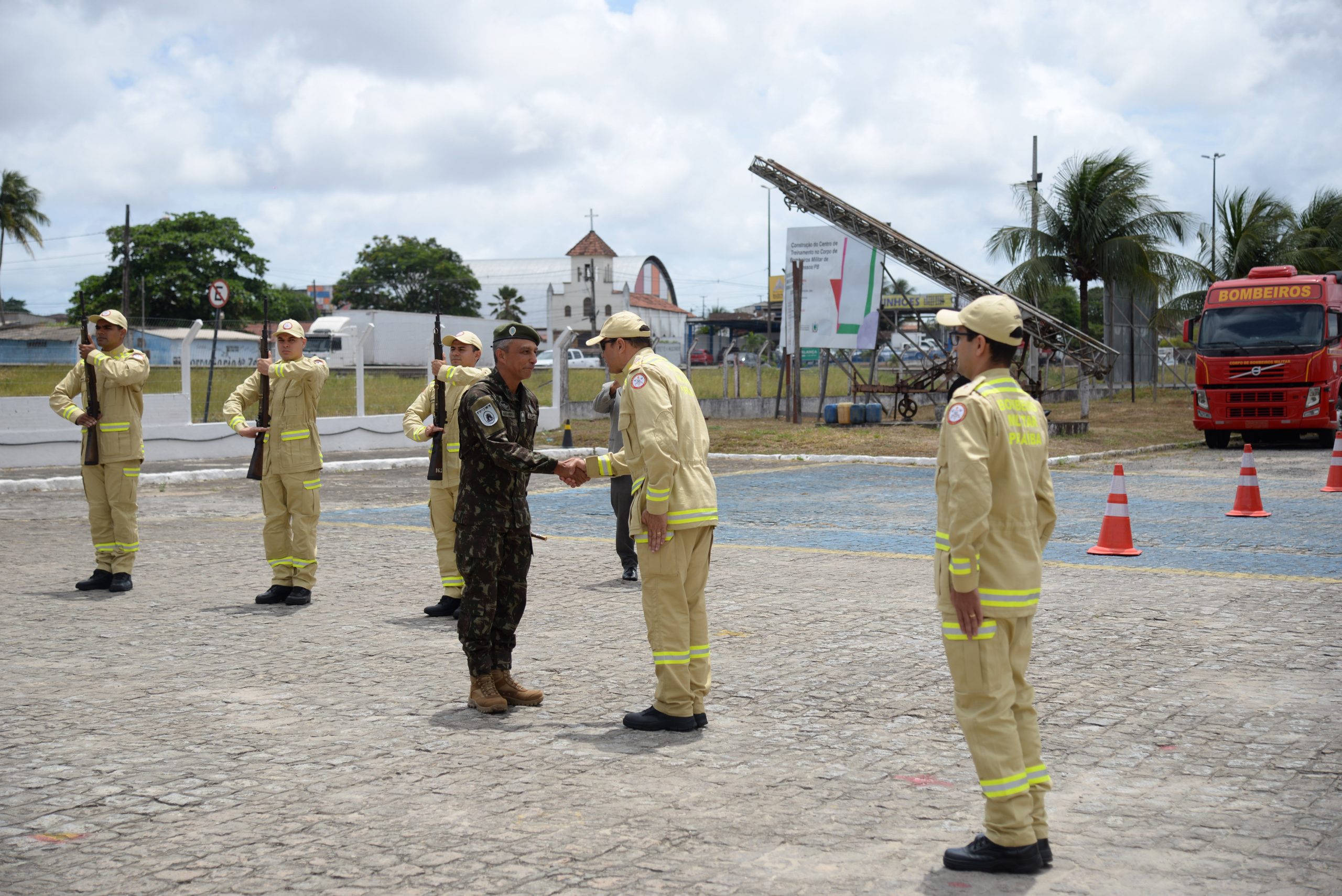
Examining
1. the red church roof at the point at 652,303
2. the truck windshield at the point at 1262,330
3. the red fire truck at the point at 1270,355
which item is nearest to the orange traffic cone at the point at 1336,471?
the red fire truck at the point at 1270,355

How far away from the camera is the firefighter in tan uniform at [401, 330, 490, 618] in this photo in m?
8.34

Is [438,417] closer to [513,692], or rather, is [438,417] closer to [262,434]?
[262,434]

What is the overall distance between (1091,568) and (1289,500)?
6254 mm

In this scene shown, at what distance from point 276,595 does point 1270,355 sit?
20415mm

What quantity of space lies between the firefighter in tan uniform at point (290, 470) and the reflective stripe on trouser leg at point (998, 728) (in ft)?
19.2

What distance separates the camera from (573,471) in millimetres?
5965

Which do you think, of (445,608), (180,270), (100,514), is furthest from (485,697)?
(180,270)

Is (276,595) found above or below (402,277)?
below

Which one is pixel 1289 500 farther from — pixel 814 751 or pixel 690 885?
pixel 690 885

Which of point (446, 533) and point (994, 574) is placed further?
point (446, 533)

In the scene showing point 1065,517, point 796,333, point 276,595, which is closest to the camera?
point 276,595

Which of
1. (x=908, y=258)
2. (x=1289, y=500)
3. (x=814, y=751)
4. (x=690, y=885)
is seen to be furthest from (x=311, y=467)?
(x=908, y=258)

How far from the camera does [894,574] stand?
9.85 metres

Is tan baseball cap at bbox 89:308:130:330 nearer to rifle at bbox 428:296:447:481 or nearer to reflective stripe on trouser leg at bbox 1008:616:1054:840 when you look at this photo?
rifle at bbox 428:296:447:481
